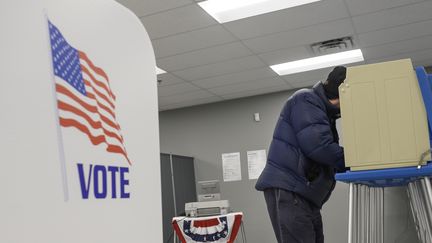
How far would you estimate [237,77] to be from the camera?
213 inches

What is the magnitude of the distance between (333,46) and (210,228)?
2.16 metres

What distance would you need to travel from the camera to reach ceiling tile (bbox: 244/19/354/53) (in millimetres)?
3965

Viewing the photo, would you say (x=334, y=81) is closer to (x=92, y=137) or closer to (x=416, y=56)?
(x=92, y=137)

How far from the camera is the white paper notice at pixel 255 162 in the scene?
6.41 meters

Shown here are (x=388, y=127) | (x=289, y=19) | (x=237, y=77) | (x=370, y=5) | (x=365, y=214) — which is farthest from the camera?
(x=237, y=77)

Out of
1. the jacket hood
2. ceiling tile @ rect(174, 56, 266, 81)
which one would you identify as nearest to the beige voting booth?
the jacket hood

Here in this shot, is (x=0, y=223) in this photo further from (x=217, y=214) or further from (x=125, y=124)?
(x=217, y=214)

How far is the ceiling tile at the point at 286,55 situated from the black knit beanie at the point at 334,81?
8.85 ft

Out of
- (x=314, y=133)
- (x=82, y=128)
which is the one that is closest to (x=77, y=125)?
(x=82, y=128)


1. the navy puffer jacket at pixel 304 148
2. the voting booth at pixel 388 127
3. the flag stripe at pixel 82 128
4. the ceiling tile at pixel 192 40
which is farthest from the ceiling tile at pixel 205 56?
the flag stripe at pixel 82 128

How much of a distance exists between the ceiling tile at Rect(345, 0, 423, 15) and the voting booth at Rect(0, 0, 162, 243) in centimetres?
310

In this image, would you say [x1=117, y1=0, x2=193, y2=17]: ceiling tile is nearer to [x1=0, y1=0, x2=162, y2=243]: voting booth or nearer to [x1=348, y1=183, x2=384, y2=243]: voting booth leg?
[x1=348, y1=183, x2=384, y2=243]: voting booth leg

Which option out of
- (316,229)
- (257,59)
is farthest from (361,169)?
(257,59)

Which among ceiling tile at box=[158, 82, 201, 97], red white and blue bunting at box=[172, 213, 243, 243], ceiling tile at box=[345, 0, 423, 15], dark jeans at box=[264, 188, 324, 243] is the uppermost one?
ceiling tile at box=[345, 0, 423, 15]
